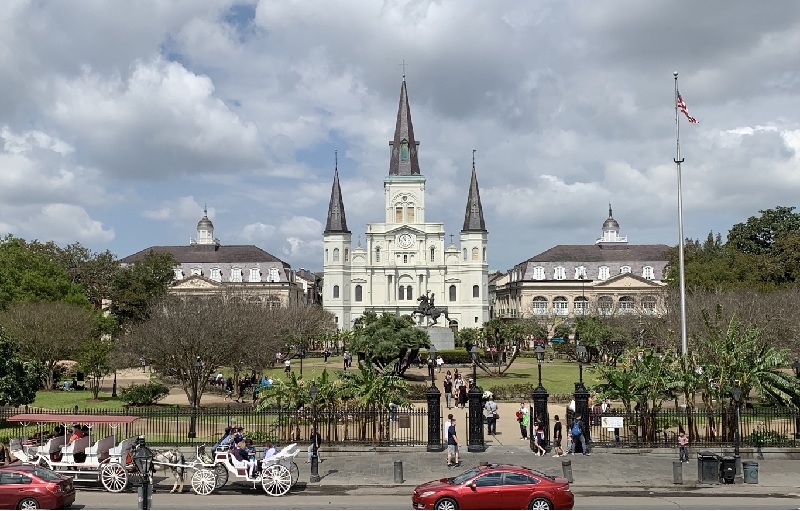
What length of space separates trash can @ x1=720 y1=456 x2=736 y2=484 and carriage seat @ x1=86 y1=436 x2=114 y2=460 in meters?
16.8

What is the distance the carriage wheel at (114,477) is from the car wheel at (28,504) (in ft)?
9.80

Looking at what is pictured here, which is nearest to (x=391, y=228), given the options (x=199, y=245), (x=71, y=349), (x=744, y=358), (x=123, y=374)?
(x=199, y=245)

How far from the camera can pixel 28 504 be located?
1694 cm

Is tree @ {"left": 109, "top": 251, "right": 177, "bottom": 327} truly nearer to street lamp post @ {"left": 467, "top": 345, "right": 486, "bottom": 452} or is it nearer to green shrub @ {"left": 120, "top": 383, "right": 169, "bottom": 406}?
green shrub @ {"left": 120, "top": 383, "right": 169, "bottom": 406}

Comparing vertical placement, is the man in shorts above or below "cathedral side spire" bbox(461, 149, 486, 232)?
below

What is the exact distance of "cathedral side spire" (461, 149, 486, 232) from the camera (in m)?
119

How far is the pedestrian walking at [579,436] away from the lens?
964 inches

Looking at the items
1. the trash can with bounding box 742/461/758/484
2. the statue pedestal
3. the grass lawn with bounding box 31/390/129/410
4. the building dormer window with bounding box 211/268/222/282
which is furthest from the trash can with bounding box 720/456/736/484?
the building dormer window with bounding box 211/268/222/282

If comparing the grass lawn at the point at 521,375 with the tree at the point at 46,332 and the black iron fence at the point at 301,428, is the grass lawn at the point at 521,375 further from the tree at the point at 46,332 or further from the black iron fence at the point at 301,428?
the black iron fence at the point at 301,428

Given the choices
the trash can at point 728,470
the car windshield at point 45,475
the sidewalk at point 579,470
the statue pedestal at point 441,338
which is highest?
the statue pedestal at point 441,338

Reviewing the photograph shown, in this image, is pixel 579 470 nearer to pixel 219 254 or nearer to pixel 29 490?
pixel 29 490

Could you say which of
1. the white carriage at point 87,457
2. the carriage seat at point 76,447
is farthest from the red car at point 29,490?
the carriage seat at point 76,447

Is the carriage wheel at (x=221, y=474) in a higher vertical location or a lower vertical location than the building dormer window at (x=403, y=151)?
lower

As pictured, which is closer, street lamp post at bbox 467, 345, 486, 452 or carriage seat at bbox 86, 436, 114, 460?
carriage seat at bbox 86, 436, 114, 460
